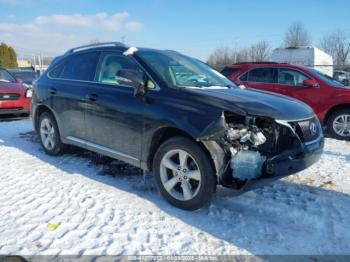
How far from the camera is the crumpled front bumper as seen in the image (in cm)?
335

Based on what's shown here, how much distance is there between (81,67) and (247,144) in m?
2.93

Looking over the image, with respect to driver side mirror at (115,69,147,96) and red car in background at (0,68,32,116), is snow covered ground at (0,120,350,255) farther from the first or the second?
red car in background at (0,68,32,116)

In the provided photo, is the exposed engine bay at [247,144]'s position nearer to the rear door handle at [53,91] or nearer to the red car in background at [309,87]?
the rear door handle at [53,91]

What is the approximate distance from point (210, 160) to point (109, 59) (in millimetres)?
2188

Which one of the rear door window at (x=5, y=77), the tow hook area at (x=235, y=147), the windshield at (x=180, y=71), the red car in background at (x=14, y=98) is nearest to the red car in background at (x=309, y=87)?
the windshield at (x=180, y=71)

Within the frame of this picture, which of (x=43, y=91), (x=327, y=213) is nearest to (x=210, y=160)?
(x=327, y=213)

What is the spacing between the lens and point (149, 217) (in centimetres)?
358

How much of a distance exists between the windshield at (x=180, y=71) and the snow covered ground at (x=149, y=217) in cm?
142

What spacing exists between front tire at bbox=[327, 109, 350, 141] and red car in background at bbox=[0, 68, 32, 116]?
7811mm

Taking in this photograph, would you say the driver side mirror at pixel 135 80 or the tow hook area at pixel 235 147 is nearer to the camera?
the tow hook area at pixel 235 147

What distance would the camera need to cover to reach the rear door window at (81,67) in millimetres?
4875

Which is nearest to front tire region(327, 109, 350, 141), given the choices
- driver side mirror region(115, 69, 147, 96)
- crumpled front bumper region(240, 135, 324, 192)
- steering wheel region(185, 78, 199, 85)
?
crumpled front bumper region(240, 135, 324, 192)

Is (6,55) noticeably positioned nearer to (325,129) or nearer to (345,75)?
(345,75)

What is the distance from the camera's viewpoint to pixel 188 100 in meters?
3.58
